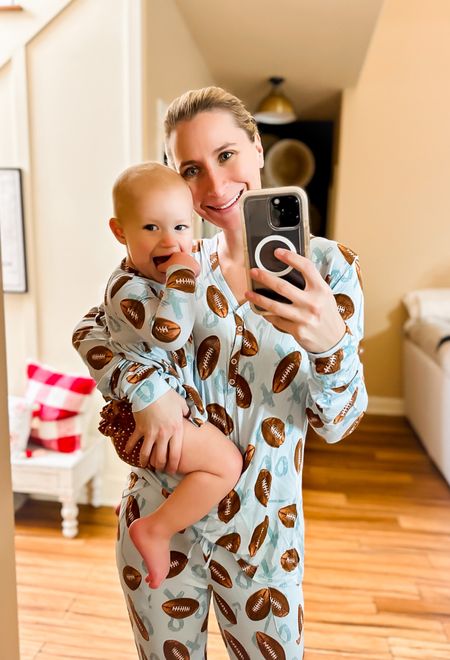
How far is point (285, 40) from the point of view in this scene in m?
3.17

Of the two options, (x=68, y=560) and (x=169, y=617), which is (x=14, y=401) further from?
(x=169, y=617)

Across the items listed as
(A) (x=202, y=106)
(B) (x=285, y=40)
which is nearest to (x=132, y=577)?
(A) (x=202, y=106)

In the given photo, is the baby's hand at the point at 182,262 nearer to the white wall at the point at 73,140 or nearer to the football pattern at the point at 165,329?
the football pattern at the point at 165,329

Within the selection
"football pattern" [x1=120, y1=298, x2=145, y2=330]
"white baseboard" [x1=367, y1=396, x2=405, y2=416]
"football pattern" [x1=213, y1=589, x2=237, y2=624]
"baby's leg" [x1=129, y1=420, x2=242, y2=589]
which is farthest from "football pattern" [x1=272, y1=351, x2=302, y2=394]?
"white baseboard" [x1=367, y1=396, x2=405, y2=416]

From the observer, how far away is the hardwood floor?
6.18 feet

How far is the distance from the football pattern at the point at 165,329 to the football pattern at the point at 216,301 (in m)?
0.12

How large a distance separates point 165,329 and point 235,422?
0.20 metres

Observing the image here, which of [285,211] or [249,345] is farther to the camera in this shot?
[249,345]

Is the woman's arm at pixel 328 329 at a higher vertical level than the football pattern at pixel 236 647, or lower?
higher

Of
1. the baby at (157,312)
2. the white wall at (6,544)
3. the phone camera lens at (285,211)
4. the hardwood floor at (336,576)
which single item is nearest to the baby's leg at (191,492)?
the baby at (157,312)

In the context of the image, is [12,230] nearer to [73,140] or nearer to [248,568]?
[73,140]

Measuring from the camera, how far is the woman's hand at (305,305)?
704 mm

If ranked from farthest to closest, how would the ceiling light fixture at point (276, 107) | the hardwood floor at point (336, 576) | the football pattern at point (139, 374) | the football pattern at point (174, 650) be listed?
the ceiling light fixture at point (276, 107), the hardwood floor at point (336, 576), the football pattern at point (174, 650), the football pattern at point (139, 374)

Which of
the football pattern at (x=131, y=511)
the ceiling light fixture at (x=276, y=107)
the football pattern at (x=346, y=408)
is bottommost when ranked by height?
the football pattern at (x=131, y=511)
